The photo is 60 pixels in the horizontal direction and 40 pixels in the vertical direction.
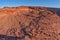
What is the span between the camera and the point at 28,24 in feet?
37.2

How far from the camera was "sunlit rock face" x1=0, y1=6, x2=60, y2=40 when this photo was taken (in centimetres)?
1079

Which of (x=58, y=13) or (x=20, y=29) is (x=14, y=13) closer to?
(x=20, y=29)

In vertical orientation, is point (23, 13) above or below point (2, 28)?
above

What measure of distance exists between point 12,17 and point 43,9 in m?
1.83

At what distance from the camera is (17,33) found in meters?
10.9

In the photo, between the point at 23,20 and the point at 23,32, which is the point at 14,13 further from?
the point at 23,32

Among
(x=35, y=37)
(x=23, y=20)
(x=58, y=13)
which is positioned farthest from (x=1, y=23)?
(x=58, y=13)

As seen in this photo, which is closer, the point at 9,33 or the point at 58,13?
the point at 9,33

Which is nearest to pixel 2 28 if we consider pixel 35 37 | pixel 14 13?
pixel 14 13

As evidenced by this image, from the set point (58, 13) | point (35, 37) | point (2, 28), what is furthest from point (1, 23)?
point (58, 13)

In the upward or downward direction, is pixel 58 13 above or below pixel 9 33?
above

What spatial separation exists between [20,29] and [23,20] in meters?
0.69

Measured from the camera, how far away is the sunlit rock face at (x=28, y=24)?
35.4 feet

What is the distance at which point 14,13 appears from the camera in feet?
38.5
